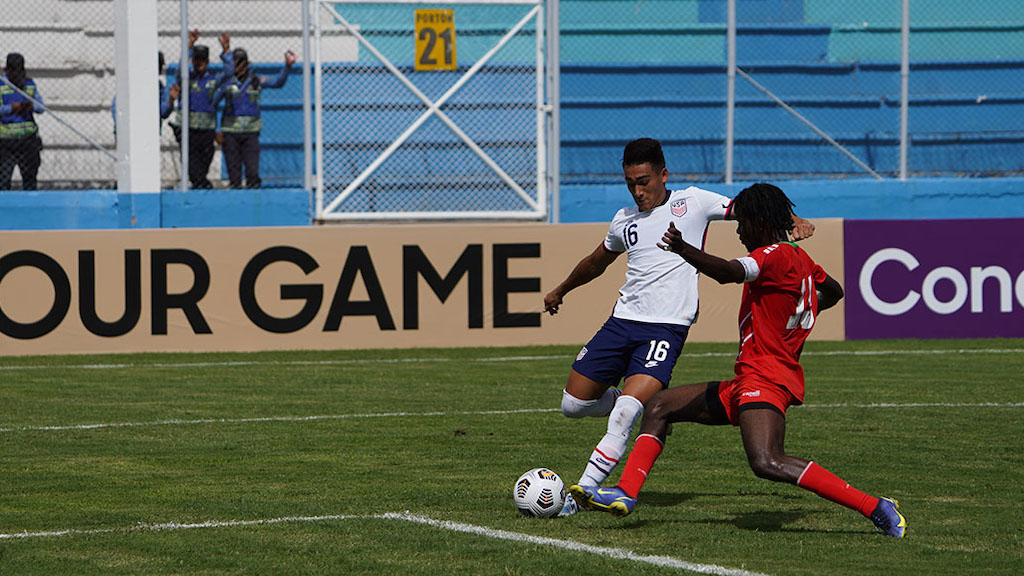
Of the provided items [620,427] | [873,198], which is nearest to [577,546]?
[620,427]

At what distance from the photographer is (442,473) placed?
28.0 ft

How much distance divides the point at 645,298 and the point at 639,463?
4.03 feet

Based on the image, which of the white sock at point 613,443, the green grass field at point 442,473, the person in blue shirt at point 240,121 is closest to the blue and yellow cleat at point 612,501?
the green grass field at point 442,473

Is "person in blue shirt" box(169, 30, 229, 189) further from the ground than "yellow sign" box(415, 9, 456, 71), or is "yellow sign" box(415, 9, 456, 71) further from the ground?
"yellow sign" box(415, 9, 456, 71)

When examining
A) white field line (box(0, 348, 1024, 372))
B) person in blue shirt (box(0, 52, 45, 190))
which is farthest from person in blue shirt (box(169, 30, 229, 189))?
white field line (box(0, 348, 1024, 372))

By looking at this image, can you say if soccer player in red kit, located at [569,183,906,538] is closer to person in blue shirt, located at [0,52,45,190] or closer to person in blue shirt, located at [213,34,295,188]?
person in blue shirt, located at [213,34,295,188]

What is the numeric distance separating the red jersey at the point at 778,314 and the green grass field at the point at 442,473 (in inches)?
28.8

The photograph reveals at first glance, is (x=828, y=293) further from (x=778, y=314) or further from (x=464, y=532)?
(x=464, y=532)

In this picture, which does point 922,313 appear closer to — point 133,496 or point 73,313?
point 73,313

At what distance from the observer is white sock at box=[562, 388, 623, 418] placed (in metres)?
7.89

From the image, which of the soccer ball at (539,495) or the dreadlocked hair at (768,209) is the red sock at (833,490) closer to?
the dreadlocked hair at (768,209)

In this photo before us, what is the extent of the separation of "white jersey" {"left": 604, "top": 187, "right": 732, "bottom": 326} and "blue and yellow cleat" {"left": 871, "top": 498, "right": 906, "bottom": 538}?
1.68m

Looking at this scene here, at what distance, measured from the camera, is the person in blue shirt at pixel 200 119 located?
1902cm

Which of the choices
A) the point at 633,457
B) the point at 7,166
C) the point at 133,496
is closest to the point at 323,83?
the point at 7,166
